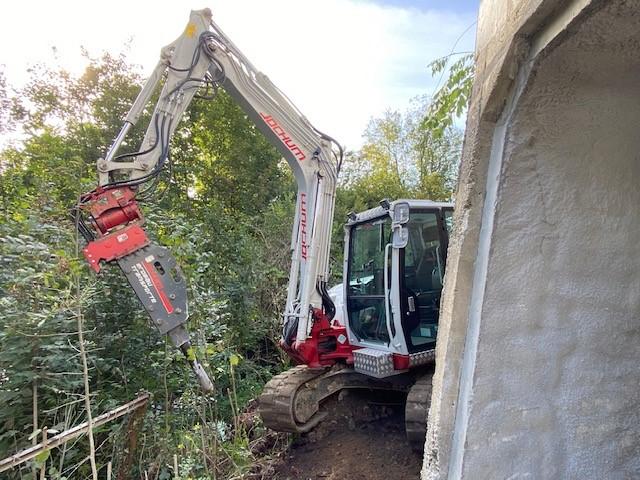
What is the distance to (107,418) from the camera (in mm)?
3053

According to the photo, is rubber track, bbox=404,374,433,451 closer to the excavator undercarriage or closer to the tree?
the excavator undercarriage

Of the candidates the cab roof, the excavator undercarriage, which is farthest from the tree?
the excavator undercarriage

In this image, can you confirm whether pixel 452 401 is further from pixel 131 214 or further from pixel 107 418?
pixel 131 214

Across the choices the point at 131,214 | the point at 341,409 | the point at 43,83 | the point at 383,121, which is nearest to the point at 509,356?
the point at 131,214

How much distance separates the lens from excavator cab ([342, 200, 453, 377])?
4.49 m

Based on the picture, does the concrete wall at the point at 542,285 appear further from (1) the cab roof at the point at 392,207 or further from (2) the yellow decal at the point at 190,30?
(2) the yellow decal at the point at 190,30

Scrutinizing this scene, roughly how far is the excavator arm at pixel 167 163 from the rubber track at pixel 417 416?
3.63 feet

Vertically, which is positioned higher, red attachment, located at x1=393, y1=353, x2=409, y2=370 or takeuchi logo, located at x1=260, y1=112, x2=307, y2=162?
takeuchi logo, located at x1=260, y1=112, x2=307, y2=162

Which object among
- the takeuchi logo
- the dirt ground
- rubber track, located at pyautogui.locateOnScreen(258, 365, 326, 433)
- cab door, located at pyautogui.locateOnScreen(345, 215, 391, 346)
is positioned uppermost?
the takeuchi logo

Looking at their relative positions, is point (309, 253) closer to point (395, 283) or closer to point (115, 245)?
point (395, 283)

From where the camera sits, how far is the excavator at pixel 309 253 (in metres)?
3.70

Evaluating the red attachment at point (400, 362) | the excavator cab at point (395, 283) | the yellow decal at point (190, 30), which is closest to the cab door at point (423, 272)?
the excavator cab at point (395, 283)

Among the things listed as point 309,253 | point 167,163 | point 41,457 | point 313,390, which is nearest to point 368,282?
point 309,253

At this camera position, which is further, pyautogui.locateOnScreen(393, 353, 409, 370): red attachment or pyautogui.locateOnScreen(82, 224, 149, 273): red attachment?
pyautogui.locateOnScreen(393, 353, 409, 370): red attachment
